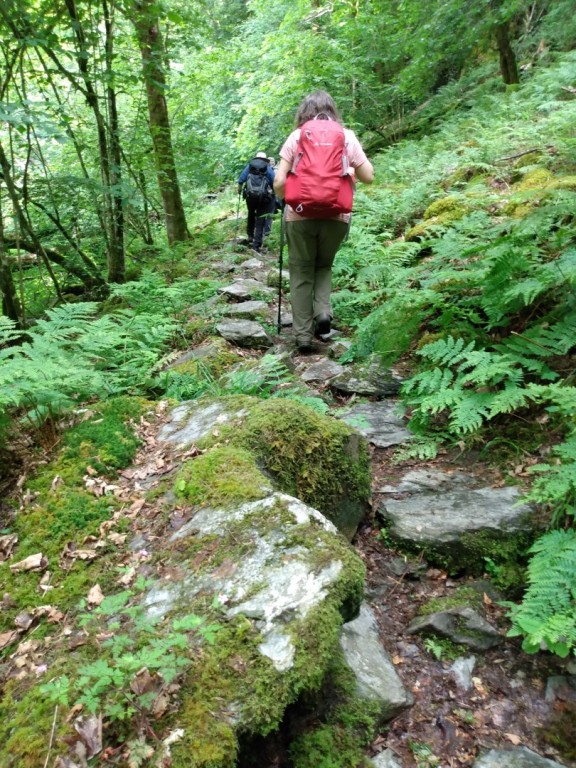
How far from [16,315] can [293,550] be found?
5.17 metres

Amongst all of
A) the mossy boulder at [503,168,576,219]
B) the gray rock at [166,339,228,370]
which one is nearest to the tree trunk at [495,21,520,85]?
the mossy boulder at [503,168,576,219]

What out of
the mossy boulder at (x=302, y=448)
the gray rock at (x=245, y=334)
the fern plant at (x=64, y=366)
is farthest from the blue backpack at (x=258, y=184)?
the mossy boulder at (x=302, y=448)

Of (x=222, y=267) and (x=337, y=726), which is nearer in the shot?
(x=337, y=726)

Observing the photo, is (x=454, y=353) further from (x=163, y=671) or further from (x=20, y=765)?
(x=20, y=765)

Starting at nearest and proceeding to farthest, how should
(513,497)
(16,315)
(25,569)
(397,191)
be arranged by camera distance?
1. (25,569)
2. (513,497)
3. (16,315)
4. (397,191)

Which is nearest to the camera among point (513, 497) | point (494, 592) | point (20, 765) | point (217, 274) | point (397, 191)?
point (20, 765)

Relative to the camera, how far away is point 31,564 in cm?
257

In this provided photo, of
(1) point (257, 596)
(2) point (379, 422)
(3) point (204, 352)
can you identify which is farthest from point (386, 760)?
(3) point (204, 352)

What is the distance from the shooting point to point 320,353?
237 inches

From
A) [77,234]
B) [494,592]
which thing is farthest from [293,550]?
[77,234]

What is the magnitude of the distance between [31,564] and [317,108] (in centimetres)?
478

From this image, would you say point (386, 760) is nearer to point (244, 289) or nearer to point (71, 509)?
point (71, 509)

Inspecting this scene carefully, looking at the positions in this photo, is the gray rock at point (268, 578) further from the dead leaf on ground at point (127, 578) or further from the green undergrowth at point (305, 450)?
the green undergrowth at point (305, 450)

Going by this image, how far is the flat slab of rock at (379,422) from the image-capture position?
409 centimetres
